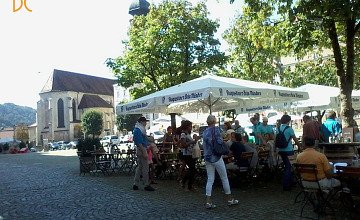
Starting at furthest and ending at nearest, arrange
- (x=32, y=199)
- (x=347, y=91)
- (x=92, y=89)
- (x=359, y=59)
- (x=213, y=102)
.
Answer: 1. (x=92, y=89)
2. (x=359, y=59)
3. (x=213, y=102)
4. (x=347, y=91)
5. (x=32, y=199)

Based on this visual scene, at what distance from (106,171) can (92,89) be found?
89732 millimetres

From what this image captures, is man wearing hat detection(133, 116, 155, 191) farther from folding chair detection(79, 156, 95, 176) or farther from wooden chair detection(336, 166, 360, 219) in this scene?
folding chair detection(79, 156, 95, 176)

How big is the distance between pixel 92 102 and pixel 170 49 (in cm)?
7503

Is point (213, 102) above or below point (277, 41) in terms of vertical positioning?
below

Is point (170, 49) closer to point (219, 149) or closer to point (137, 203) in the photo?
point (137, 203)

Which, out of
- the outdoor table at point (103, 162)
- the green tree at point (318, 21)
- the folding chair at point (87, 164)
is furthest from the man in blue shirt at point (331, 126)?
the folding chair at point (87, 164)

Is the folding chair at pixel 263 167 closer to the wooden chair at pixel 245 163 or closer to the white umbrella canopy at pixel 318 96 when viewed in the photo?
the wooden chair at pixel 245 163

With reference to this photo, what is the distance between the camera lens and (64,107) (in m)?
92.4

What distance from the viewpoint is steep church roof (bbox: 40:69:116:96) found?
305ft

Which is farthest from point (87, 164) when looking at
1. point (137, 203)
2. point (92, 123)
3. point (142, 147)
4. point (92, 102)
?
point (92, 102)

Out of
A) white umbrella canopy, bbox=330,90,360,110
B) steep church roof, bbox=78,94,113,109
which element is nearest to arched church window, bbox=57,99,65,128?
steep church roof, bbox=78,94,113,109

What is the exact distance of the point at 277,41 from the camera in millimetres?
13477

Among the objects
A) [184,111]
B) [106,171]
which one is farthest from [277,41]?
[106,171]

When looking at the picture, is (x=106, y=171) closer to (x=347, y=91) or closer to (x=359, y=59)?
(x=347, y=91)
